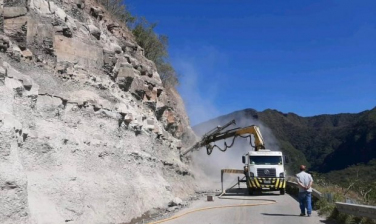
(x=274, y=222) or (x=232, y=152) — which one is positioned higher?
(x=232, y=152)

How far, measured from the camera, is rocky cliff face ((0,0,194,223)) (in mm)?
10456

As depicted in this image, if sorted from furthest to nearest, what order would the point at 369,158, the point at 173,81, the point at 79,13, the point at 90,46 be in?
the point at 369,158, the point at 173,81, the point at 79,13, the point at 90,46

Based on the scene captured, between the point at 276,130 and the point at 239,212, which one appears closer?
the point at 239,212

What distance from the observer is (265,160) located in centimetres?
2592

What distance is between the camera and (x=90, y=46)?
57.4ft

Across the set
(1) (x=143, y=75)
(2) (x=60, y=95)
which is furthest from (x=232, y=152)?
(2) (x=60, y=95)

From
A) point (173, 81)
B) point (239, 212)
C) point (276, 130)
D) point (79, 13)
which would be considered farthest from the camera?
point (276, 130)

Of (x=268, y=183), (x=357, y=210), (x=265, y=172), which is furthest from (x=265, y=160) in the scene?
(x=357, y=210)

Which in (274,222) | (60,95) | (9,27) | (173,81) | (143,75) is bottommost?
(274,222)

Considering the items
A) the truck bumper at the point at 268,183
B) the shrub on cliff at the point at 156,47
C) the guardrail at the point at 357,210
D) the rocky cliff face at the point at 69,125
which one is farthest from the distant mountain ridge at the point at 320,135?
the guardrail at the point at 357,210

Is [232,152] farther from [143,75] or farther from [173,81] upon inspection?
[143,75]

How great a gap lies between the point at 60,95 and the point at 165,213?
663 cm

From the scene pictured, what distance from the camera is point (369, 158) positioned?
75375 mm

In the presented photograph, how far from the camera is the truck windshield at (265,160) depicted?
25766 millimetres
